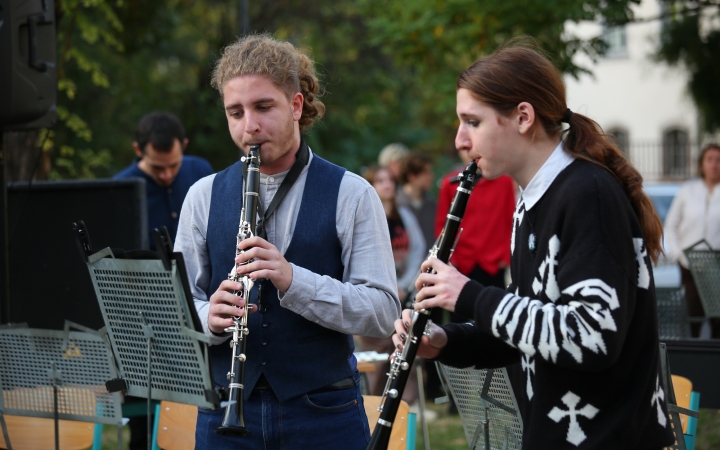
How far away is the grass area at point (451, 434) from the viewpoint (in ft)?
18.8

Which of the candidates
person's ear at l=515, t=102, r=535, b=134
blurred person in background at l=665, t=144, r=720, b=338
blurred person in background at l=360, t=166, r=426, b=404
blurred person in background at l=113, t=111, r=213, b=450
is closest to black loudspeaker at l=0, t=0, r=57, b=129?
blurred person in background at l=113, t=111, r=213, b=450

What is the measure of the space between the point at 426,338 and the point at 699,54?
1041 centimetres

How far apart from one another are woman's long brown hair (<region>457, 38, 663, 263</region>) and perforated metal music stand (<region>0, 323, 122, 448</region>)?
53.0 inches

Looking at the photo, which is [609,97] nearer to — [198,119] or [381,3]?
[198,119]

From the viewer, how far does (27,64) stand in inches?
156

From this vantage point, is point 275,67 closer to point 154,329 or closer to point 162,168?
point 154,329

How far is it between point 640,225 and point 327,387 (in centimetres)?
96

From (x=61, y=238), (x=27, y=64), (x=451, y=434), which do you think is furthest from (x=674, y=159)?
(x=27, y=64)

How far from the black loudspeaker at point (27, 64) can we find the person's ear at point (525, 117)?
105 inches

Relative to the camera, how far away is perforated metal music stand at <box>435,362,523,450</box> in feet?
8.65

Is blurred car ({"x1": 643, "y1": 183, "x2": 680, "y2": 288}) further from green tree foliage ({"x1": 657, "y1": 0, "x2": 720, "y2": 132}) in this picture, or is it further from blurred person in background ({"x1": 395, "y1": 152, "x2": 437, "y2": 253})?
blurred person in background ({"x1": 395, "y1": 152, "x2": 437, "y2": 253})

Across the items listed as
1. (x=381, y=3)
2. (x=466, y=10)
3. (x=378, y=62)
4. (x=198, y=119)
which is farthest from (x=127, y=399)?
(x=378, y=62)

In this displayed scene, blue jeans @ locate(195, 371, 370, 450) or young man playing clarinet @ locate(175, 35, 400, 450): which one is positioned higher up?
young man playing clarinet @ locate(175, 35, 400, 450)

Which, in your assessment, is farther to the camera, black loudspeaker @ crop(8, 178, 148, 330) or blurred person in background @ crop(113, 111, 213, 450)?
blurred person in background @ crop(113, 111, 213, 450)
